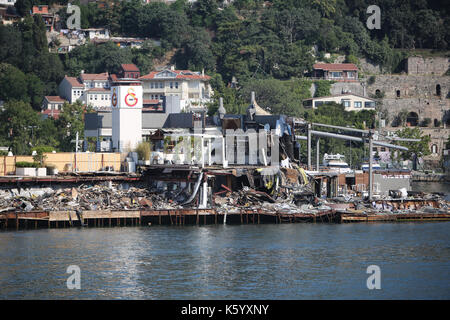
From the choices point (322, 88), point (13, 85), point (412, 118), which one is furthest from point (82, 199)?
point (412, 118)

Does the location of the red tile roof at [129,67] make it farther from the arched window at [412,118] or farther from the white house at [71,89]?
the arched window at [412,118]

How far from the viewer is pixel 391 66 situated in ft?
469

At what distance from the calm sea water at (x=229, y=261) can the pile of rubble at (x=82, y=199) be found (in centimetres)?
288

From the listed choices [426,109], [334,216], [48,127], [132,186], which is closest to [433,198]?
[334,216]

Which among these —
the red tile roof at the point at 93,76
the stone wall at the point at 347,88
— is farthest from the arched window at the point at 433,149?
the red tile roof at the point at 93,76

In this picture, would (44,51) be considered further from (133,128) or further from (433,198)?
(433,198)

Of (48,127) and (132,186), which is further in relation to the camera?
(48,127)

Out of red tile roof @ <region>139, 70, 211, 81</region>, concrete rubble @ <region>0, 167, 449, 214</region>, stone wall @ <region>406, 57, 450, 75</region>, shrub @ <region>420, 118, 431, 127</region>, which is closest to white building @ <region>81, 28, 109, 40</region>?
red tile roof @ <region>139, 70, 211, 81</region>

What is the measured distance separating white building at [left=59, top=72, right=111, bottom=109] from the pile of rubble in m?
58.2

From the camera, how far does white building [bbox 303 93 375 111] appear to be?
125 m

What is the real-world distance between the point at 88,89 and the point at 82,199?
64386 mm
